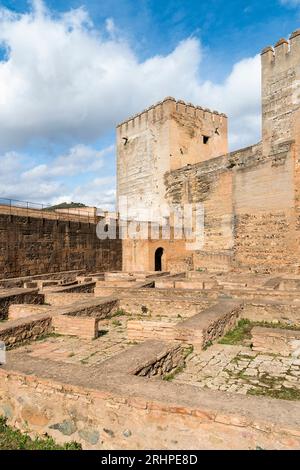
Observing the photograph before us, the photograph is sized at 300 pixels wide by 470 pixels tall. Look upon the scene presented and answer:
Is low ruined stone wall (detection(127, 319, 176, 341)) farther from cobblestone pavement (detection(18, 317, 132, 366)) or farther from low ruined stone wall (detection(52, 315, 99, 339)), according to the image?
low ruined stone wall (detection(52, 315, 99, 339))

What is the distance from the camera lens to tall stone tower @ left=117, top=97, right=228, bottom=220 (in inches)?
927

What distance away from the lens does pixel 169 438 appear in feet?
9.23

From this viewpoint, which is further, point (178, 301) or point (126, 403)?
point (178, 301)

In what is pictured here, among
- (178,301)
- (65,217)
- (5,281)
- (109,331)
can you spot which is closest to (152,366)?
(109,331)

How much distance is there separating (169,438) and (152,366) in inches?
55.0

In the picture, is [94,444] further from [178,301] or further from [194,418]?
[178,301]

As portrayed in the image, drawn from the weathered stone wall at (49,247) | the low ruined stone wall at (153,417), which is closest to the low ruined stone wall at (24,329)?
the low ruined stone wall at (153,417)

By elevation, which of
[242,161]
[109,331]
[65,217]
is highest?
[242,161]

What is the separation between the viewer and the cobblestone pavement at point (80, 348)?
218 inches

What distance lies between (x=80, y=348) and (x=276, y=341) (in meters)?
3.32

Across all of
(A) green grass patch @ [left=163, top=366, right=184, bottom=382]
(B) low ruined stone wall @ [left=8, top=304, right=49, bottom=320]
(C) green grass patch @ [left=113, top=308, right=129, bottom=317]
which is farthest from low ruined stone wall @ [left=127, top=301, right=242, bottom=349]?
(B) low ruined stone wall @ [left=8, top=304, right=49, bottom=320]

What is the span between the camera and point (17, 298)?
360 inches

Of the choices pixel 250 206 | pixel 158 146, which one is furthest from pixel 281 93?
pixel 158 146

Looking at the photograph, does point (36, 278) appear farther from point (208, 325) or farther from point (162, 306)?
point (208, 325)
